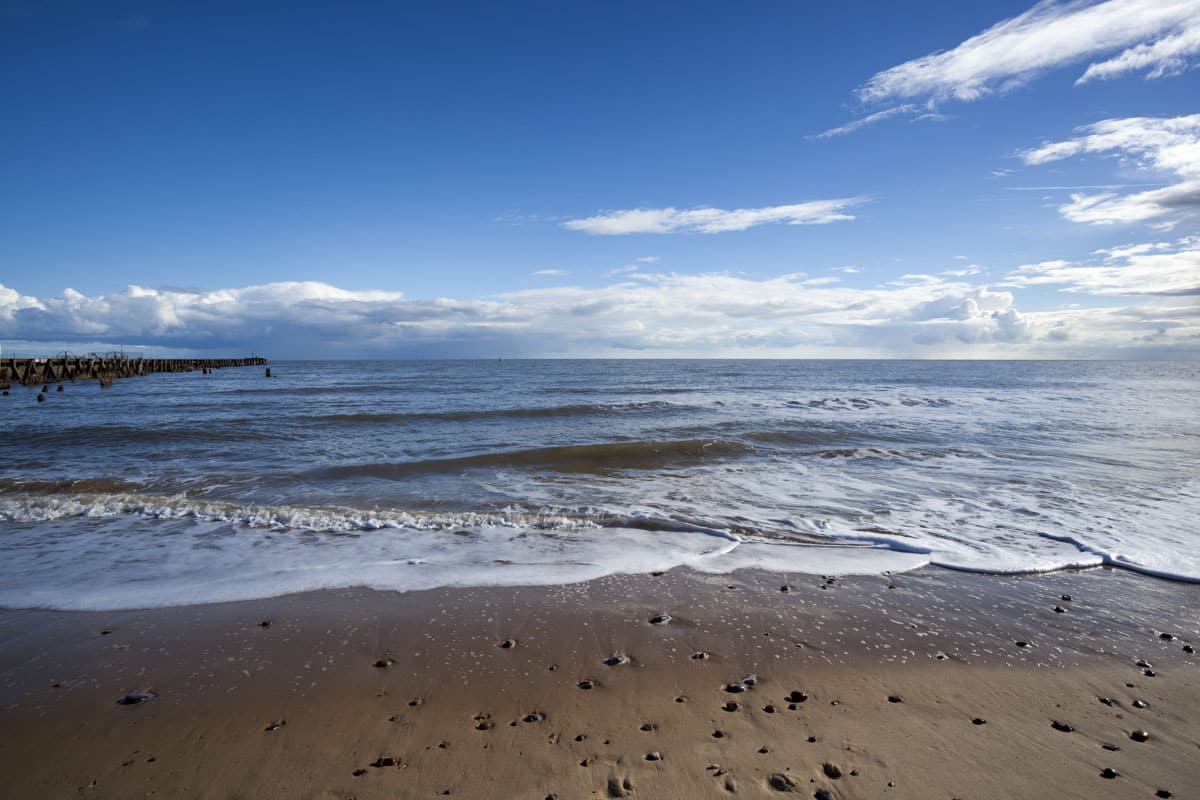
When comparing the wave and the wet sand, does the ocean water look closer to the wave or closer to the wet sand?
the wave

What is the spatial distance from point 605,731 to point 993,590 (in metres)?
4.54

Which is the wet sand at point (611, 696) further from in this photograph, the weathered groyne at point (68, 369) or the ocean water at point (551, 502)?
the weathered groyne at point (68, 369)

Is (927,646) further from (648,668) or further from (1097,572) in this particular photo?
(1097,572)

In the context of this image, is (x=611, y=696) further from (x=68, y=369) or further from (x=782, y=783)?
(x=68, y=369)

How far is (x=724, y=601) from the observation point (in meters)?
5.26

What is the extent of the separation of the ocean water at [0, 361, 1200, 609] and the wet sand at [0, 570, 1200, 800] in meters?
0.92

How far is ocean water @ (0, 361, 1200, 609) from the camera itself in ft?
20.7

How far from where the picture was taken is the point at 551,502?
9.56m

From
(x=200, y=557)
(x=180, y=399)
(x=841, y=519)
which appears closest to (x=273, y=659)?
(x=200, y=557)

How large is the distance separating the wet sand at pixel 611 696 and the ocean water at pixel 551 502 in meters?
0.92

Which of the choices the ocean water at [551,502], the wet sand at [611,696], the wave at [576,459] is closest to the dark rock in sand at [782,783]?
the wet sand at [611,696]

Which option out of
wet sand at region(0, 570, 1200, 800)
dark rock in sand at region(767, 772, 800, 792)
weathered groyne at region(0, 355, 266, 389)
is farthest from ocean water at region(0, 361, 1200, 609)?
weathered groyne at region(0, 355, 266, 389)

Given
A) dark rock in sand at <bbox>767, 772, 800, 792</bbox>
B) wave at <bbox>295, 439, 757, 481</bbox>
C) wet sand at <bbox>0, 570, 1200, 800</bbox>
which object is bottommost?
wave at <bbox>295, 439, 757, 481</bbox>

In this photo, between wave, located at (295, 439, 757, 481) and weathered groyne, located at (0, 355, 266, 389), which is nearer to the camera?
wave, located at (295, 439, 757, 481)
